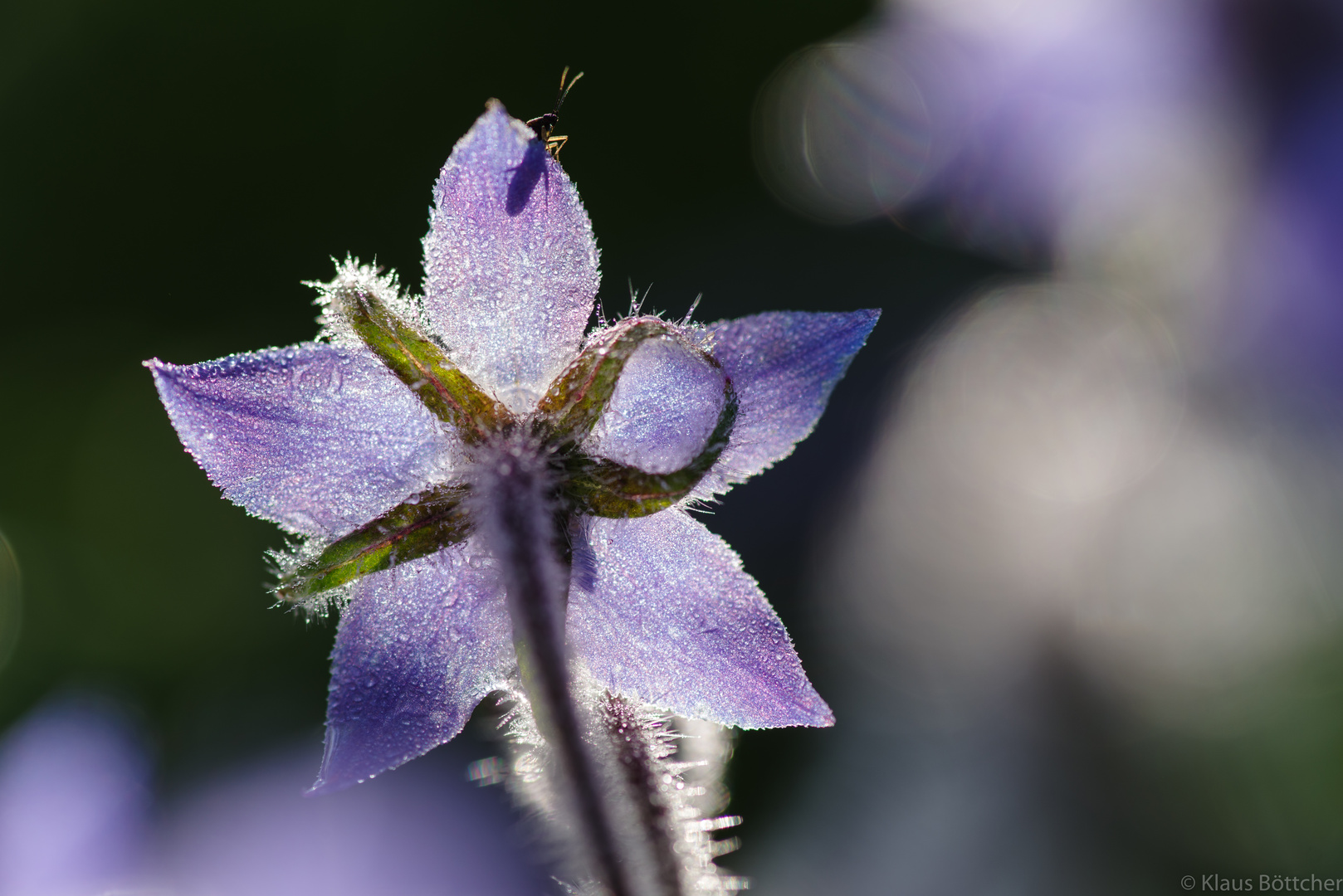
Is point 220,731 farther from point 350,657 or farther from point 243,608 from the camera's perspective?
point 350,657

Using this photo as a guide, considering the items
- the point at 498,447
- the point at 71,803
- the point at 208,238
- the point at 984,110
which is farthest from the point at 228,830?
the point at 984,110

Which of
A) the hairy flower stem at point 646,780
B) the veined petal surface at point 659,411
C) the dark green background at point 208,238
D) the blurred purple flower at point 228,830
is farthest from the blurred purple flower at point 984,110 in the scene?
the hairy flower stem at point 646,780

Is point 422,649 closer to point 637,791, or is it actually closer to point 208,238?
point 637,791

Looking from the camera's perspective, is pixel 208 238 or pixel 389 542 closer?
pixel 389 542

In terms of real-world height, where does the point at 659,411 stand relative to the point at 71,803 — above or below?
below

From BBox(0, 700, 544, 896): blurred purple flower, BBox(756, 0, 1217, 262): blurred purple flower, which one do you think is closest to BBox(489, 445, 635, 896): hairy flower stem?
BBox(0, 700, 544, 896): blurred purple flower

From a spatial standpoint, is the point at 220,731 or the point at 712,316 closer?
the point at 220,731

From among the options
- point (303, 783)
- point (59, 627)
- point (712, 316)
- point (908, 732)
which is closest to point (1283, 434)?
point (908, 732)
